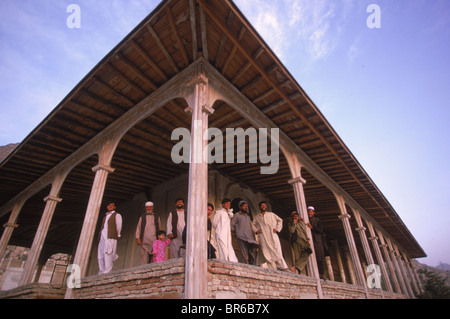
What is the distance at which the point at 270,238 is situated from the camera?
20.6ft

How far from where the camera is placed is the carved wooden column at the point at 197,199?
130 inches

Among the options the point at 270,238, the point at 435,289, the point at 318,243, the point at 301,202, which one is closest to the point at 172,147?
the point at 270,238

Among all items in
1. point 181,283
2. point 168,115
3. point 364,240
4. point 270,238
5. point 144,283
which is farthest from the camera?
point 364,240

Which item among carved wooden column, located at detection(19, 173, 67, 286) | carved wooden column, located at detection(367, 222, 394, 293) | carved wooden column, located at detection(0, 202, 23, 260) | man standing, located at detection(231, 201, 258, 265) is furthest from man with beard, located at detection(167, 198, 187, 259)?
carved wooden column, located at detection(367, 222, 394, 293)

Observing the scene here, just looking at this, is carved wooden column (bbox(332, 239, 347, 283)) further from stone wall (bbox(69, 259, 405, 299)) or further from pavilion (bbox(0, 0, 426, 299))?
stone wall (bbox(69, 259, 405, 299))

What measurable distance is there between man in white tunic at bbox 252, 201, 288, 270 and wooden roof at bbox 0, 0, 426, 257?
2.42 m

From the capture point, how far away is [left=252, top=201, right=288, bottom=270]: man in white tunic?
6176 millimetres

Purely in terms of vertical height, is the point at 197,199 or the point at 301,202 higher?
the point at 301,202

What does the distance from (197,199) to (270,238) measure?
3.06 m

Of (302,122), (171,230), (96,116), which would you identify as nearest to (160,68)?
(96,116)

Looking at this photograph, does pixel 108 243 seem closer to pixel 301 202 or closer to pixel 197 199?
pixel 197 199

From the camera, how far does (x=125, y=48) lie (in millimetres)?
4910

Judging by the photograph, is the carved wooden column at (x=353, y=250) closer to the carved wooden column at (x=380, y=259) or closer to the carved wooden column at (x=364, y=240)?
the carved wooden column at (x=364, y=240)
